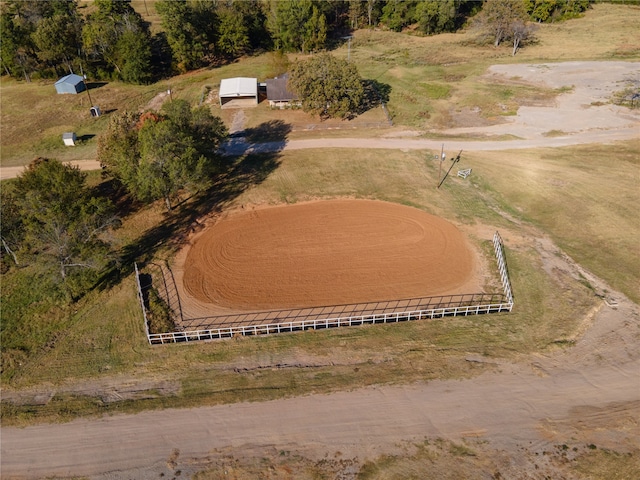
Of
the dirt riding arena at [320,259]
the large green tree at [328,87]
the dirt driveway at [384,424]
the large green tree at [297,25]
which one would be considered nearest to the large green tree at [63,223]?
the dirt riding arena at [320,259]

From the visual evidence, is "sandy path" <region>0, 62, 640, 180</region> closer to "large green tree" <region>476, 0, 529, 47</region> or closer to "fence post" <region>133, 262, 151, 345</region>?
"large green tree" <region>476, 0, 529, 47</region>

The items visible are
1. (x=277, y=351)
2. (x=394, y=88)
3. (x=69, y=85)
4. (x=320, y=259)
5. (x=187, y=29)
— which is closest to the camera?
(x=277, y=351)

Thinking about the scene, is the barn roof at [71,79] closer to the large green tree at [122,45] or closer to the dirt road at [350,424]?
the large green tree at [122,45]

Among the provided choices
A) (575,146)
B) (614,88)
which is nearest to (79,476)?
(575,146)

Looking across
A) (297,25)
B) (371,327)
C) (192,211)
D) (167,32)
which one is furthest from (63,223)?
(297,25)

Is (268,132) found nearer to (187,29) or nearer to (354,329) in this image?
(354,329)

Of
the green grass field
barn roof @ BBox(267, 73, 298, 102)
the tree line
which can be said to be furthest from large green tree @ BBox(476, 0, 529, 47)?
barn roof @ BBox(267, 73, 298, 102)

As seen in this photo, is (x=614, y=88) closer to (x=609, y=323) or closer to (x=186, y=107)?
(x=609, y=323)

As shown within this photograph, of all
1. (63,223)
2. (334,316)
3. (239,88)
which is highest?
(239,88)
